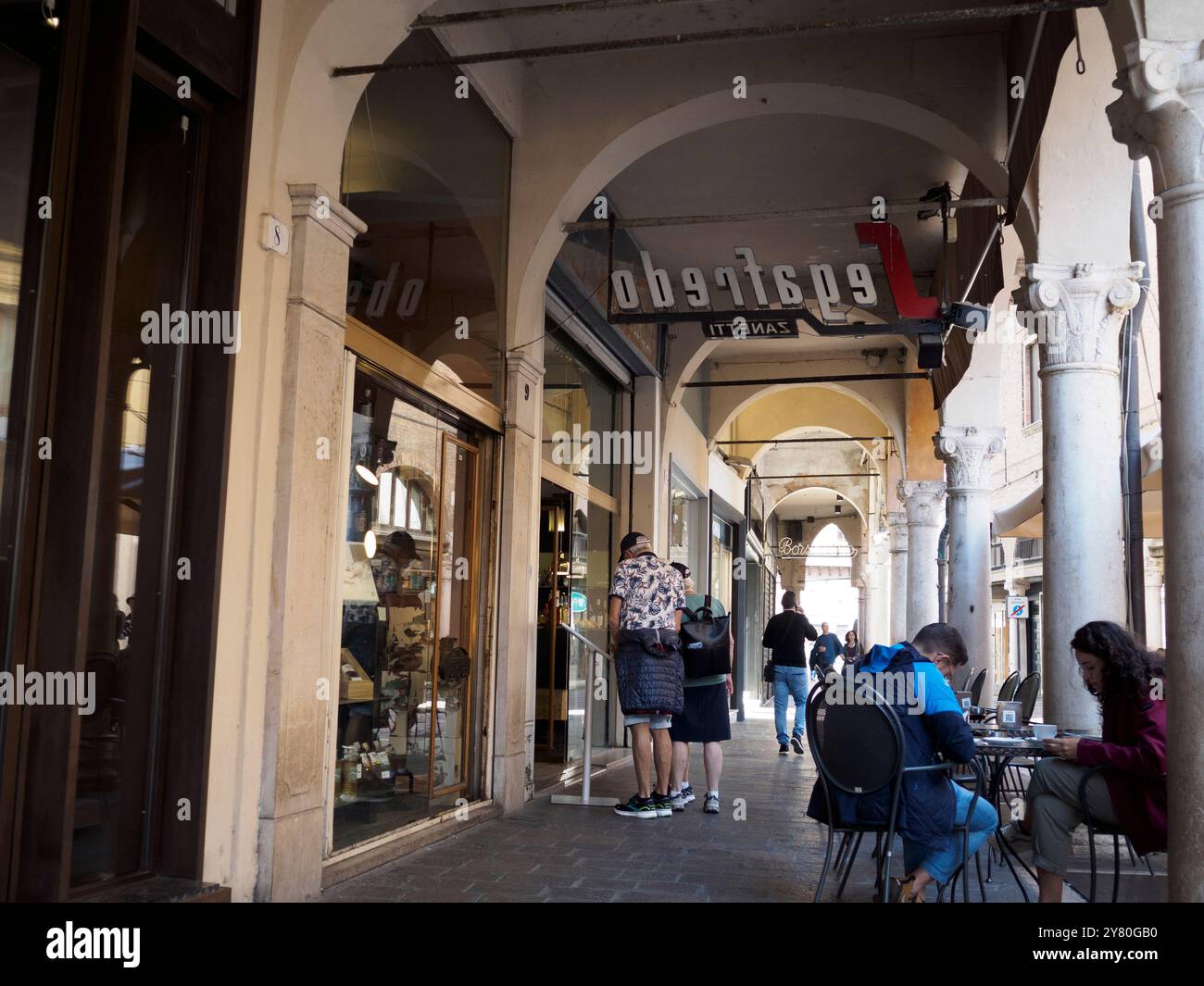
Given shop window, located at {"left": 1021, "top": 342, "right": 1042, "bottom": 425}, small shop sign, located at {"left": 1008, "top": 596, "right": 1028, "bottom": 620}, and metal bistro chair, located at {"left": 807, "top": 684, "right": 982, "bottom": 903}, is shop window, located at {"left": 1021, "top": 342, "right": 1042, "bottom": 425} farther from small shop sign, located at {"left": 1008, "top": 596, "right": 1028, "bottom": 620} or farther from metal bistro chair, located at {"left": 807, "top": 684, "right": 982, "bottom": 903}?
metal bistro chair, located at {"left": 807, "top": 684, "right": 982, "bottom": 903}

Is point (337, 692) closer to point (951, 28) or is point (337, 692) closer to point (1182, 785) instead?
point (1182, 785)

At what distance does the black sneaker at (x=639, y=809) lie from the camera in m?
6.97

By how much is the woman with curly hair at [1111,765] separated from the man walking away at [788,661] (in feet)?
24.0

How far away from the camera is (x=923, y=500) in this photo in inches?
621

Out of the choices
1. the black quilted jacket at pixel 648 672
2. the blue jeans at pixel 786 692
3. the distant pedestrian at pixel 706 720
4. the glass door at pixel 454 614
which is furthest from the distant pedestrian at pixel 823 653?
the glass door at pixel 454 614

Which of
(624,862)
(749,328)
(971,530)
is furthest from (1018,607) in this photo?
(624,862)

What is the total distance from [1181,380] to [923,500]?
12.4 metres

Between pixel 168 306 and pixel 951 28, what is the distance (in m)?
5.72

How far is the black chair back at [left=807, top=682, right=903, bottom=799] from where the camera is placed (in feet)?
13.4

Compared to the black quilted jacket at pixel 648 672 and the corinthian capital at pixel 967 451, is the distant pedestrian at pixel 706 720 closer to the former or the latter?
the black quilted jacket at pixel 648 672

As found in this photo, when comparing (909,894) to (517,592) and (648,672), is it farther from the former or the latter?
(517,592)

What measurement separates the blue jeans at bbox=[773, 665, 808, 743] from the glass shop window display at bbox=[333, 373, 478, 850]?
17.9 feet
